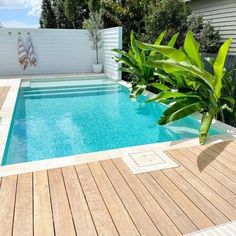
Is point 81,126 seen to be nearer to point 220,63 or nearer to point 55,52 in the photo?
point 220,63

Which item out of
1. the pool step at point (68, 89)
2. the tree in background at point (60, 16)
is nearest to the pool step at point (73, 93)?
the pool step at point (68, 89)

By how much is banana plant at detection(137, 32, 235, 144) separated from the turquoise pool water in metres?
0.61

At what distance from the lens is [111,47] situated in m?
10.2

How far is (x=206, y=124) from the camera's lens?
12.7 feet

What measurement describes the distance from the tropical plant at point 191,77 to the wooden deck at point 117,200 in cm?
110

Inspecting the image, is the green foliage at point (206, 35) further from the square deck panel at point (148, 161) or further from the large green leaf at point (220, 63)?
the square deck panel at point (148, 161)

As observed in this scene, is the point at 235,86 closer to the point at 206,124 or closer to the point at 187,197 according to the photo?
the point at 206,124

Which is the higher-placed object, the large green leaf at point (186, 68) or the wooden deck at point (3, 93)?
the large green leaf at point (186, 68)

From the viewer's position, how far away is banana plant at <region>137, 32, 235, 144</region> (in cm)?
360

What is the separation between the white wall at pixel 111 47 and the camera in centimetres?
946

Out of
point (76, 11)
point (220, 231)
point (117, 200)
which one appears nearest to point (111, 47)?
point (76, 11)

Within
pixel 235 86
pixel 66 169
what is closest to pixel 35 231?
pixel 66 169

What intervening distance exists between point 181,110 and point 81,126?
7.27ft

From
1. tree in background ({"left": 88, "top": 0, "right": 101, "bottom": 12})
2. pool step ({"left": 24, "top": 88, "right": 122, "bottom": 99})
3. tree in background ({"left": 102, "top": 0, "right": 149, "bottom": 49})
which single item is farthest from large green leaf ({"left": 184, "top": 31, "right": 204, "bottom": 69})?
tree in background ({"left": 88, "top": 0, "right": 101, "bottom": 12})
